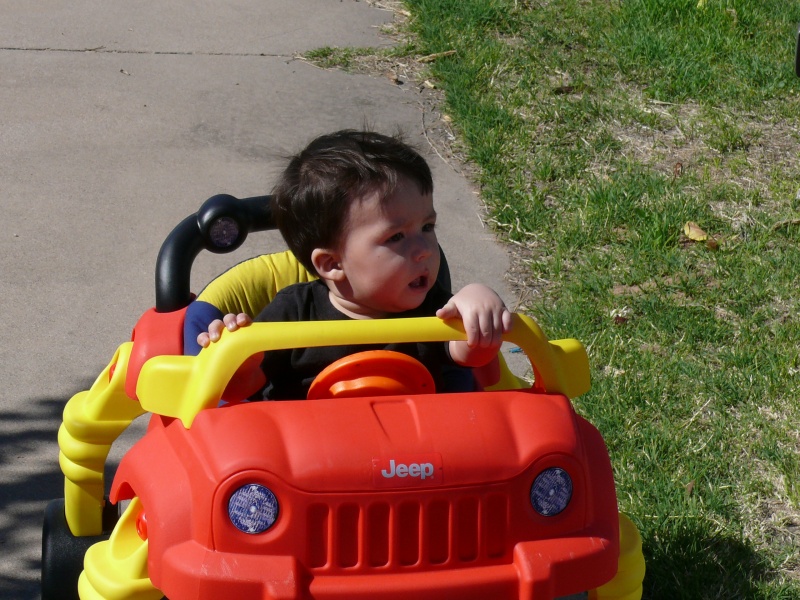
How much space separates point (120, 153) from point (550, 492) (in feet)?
11.6

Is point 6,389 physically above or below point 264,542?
below

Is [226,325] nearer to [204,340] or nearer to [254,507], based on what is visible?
[204,340]

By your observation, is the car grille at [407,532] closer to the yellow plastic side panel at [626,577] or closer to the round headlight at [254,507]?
the round headlight at [254,507]

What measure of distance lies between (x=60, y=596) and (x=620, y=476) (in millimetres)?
1578

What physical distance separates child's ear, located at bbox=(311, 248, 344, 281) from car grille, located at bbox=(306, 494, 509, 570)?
0.68m

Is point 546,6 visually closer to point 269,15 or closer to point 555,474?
point 269,15

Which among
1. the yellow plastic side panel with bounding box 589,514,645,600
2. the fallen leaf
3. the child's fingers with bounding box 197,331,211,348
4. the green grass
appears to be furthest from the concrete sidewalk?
the yellow plastic side panel with bounding box 589,514,645,600

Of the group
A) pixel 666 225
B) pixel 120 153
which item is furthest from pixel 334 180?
pixel 120 153

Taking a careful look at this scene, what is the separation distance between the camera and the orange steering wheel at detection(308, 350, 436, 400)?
1.99 metres

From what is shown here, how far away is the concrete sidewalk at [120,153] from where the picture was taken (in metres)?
3.59

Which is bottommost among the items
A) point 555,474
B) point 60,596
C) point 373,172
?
point 60,596

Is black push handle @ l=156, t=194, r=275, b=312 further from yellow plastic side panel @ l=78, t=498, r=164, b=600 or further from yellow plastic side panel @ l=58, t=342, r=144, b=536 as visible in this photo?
yellow plastic side panel @ l=78, t=498, r=164, b=600

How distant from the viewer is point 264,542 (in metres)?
1.78

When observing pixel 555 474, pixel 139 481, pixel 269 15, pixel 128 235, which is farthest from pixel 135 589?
pixel 269 15
